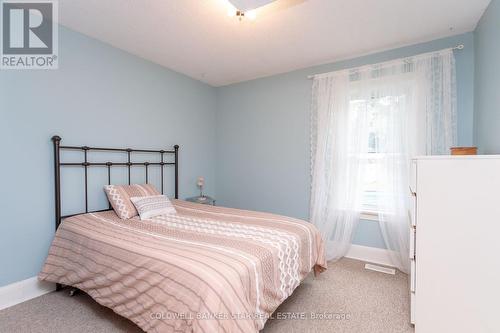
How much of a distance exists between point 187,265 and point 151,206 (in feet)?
4.22

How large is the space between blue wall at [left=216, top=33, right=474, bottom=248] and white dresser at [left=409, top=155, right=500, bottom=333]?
4.13 ft

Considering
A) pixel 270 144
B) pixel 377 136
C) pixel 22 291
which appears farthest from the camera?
pixel 270 144

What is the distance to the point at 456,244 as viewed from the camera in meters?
1.46

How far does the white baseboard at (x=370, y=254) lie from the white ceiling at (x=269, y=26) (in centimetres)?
230

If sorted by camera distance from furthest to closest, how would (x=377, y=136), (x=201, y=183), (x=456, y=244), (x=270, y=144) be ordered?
(x=201, y=183), (x=270, y=144), (x=377, y=136), (x=456, y=244)

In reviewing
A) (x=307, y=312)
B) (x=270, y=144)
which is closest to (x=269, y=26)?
(x=270, y=144)

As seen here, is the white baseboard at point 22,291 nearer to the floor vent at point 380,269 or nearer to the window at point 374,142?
the floor vent at point 380,269

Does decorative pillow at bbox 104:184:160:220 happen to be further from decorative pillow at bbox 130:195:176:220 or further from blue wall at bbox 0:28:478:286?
blue wall at bbox 0:28:478:286

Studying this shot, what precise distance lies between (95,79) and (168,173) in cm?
136

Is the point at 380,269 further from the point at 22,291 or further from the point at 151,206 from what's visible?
the point at 22,291

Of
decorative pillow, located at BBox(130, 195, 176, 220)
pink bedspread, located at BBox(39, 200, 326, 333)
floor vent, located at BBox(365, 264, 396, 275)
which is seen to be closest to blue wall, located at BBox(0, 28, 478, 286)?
floor vent, located at BBox(365, 264, 396, 275)

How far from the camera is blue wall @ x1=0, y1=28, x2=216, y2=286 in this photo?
1922 mm

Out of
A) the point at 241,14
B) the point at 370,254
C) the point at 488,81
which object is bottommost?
the point at 370,254

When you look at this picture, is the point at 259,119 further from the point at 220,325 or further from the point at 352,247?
the point at 220,325
